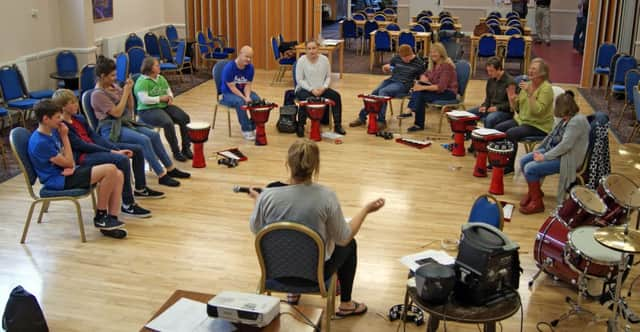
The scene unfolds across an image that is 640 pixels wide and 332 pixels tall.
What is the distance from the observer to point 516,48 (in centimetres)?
1290

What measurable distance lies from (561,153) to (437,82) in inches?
116

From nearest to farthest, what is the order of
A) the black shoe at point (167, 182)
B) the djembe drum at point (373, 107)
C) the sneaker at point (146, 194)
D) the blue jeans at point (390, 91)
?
1. the sneaker at point (146, 194)
2. the black shoe at point (167, 182)
3. the djembe drum at point (373, 107)
4. the blue jeans at point (390, 91)

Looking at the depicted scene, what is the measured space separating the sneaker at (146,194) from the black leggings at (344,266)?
2678 mm

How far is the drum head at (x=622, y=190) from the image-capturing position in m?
3.99

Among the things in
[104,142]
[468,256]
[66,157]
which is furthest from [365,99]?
[468,256]

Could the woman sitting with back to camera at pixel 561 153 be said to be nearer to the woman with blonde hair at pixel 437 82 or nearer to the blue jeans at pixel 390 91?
the woman with blonde hair at pixel 437 82

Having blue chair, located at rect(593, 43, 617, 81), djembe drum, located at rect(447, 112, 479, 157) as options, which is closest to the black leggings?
djembe drum, located at rect(447, 112, 479, 157)

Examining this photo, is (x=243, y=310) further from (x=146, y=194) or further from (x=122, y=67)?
(x=122, y=67)

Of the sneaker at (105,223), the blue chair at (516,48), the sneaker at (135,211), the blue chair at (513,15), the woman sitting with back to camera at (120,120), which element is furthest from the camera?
the blue chair at (513,15)

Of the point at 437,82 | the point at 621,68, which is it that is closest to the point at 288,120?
the point at 437,82

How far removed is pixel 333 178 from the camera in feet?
22.9

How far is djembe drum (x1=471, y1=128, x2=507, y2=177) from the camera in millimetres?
6867

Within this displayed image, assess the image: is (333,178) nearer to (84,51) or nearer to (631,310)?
(631,310)

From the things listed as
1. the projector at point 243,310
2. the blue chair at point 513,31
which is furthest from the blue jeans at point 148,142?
the blue chair at point 513,31
